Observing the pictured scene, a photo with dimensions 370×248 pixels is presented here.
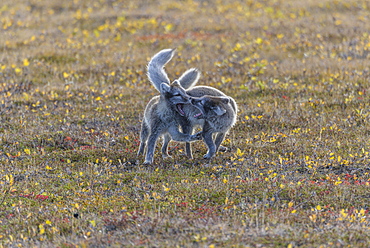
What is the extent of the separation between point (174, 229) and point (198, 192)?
176 cm

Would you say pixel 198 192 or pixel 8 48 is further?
pixel 8 48

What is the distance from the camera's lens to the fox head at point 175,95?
10.6 metres

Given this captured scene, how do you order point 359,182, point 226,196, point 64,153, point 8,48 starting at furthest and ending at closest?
point 8,48 < point 64,153 < point 359,182 < point 226,196

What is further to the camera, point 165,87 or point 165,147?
point 165,147

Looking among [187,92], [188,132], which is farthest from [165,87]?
[188,132]

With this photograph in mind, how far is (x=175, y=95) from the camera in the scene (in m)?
10.6

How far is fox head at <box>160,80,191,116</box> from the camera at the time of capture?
1057cm

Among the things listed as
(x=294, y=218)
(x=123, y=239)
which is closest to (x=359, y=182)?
(x=294, y=218)

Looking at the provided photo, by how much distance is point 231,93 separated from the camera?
1616 cm

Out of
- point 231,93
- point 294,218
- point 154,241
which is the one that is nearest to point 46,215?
point 154,241

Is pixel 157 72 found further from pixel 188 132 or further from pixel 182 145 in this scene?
pixel 182 145

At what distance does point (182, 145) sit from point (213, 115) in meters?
1.84

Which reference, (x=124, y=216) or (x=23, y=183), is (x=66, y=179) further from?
(x=124, y=216)

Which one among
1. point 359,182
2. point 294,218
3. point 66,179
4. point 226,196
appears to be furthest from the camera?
point 66,179
